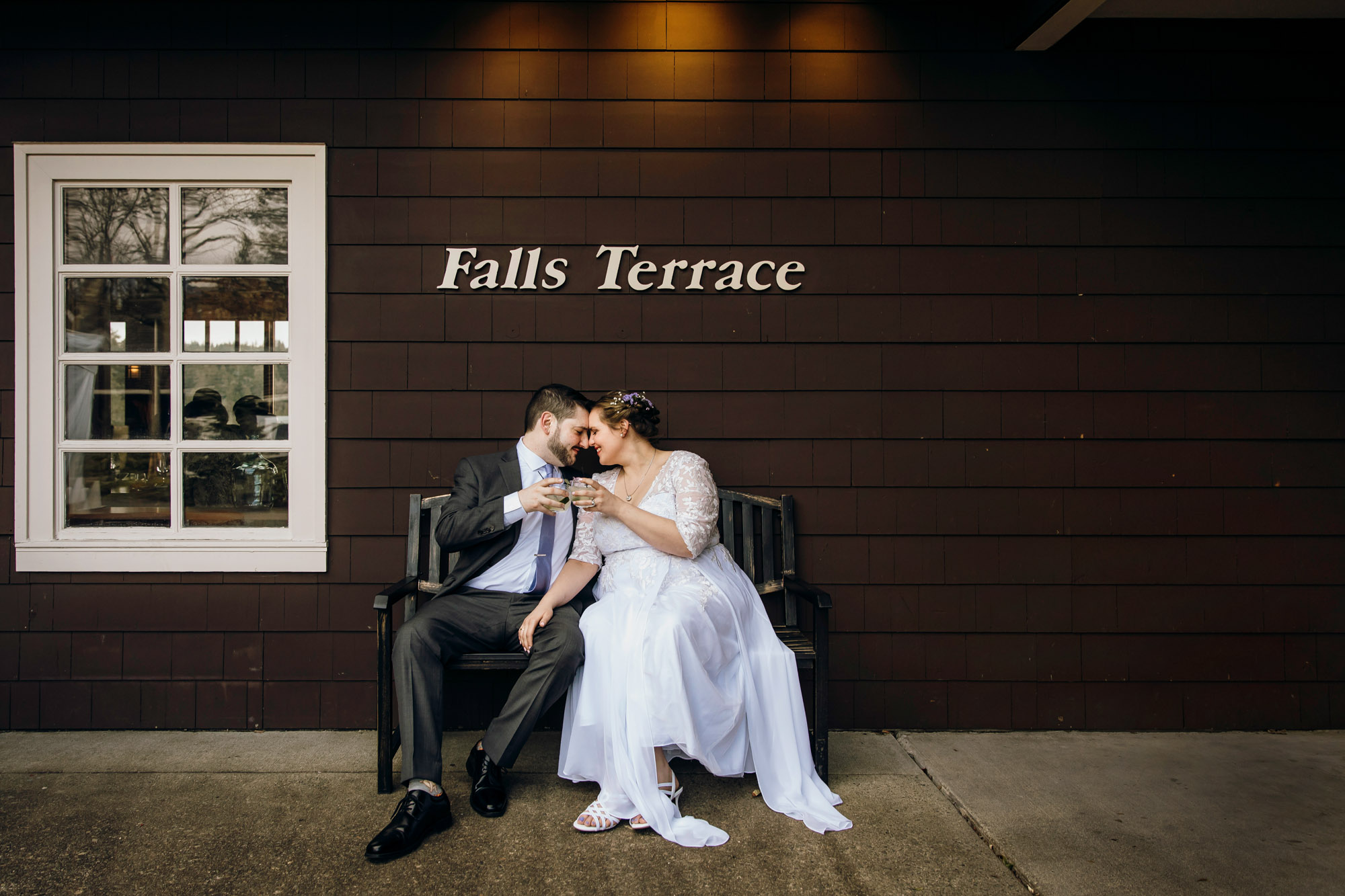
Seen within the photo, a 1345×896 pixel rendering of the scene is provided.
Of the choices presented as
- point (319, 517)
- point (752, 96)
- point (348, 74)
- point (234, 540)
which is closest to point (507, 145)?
point (348, 74)

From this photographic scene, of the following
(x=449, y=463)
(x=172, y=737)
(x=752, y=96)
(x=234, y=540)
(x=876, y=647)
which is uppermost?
(x=752, y=96)

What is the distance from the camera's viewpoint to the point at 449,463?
3387mm

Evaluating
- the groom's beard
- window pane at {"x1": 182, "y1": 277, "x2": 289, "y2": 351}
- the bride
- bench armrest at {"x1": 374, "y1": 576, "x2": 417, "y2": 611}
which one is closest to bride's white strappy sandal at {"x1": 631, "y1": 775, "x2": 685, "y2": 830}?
the bride

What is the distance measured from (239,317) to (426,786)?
222 cm

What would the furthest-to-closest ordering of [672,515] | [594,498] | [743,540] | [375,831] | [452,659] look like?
1. [743,540]
2. [672,515]
3. [452,659]
4. [594,498]
5. [375,831]

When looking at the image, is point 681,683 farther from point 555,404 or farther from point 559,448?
point 555,404

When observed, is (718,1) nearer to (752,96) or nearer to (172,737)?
(752,96)

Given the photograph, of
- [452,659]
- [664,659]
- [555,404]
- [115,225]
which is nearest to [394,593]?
[452,659]

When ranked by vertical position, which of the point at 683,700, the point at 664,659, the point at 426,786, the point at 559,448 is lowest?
the point at 426,786

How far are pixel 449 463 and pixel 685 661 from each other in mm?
1441

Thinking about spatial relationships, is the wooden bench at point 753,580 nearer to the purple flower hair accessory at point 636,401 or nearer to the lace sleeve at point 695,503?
the lace sleeve at point 695,503

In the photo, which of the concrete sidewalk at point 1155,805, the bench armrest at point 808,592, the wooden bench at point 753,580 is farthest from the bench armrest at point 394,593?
the concrete sidewalk at point 1155,805

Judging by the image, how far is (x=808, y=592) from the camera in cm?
300

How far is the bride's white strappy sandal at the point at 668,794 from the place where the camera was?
Answer: 99.9 inches
